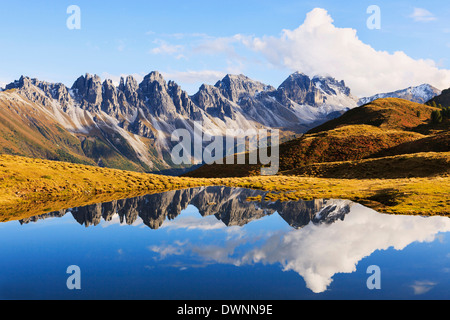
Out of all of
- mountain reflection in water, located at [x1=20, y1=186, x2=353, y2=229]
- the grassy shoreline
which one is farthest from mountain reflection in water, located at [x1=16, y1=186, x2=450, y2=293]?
the grassy shoreline

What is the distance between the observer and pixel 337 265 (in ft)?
64.1

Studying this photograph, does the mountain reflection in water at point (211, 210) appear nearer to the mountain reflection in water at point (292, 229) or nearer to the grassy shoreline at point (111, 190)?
the mountain reflection in water at point (292, 229)

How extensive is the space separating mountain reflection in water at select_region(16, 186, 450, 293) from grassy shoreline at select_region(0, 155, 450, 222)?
428cm

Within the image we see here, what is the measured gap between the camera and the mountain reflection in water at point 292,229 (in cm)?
2062

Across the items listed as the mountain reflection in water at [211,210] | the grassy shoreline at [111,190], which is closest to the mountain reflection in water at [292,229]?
the mountain reflection in water at [211,210]

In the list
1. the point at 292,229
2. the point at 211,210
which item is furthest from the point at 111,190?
the point at 292,229

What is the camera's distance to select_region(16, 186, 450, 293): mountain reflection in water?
20.6 meters

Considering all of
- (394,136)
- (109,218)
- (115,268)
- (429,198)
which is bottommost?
(115,268)

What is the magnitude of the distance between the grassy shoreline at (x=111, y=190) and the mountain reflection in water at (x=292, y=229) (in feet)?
14.0

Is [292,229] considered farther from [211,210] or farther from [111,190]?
[111,190]

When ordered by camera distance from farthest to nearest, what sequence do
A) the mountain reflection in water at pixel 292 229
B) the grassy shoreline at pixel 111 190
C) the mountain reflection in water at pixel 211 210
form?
the grassy shoreline at pixel 111 190 < the mountain reflection in water at pixel 211 210 < the mountain reflection in water at pixel 292 229
